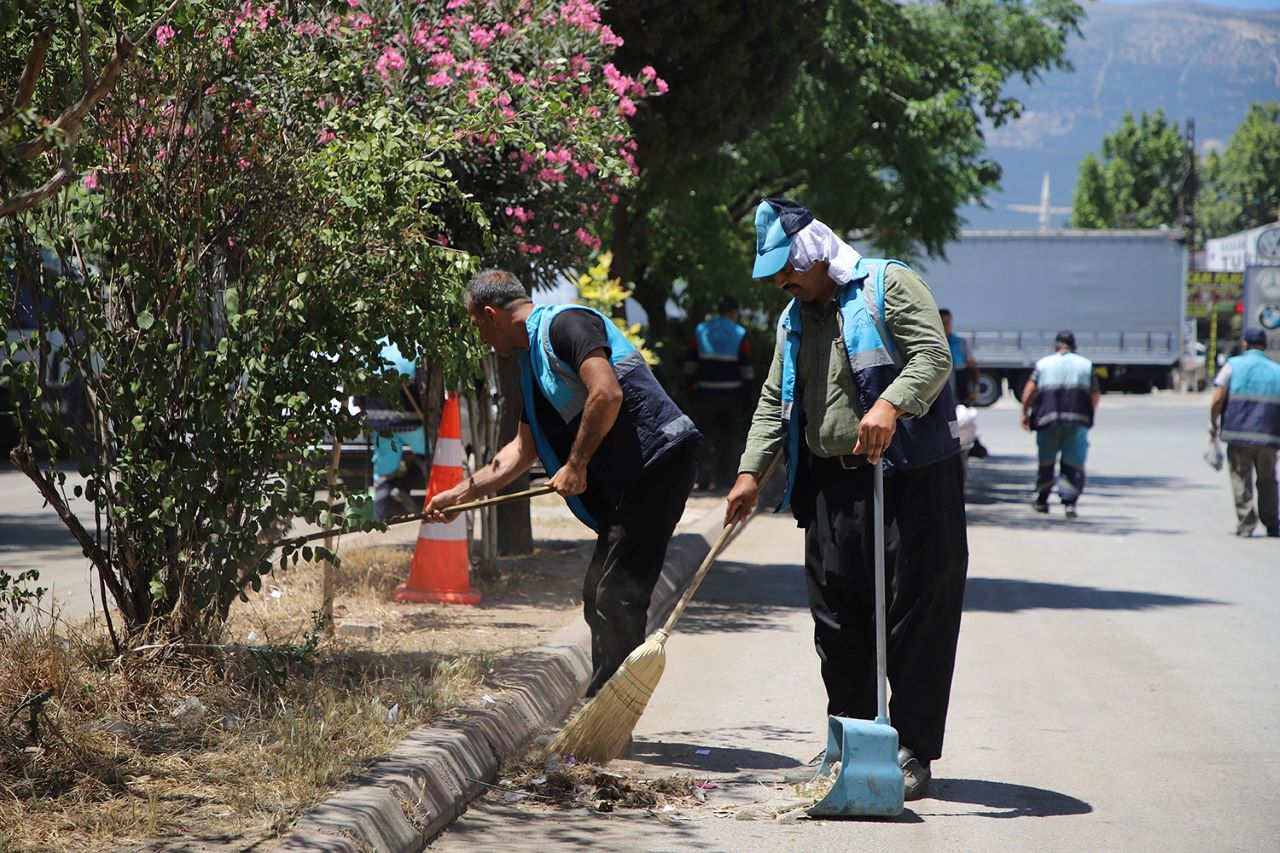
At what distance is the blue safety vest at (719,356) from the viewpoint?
15.6 metres

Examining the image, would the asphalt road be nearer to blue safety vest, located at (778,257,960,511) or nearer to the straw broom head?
the straw broom head

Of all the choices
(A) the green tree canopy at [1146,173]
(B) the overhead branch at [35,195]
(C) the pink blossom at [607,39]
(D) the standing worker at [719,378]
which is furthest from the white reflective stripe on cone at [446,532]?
(A) the green tree canopy at [1146,173]

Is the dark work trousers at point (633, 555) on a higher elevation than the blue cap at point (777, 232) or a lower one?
lower

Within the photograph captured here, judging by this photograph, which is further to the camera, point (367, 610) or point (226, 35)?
point (367, 610)

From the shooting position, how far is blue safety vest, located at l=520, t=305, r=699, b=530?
567 centimetres

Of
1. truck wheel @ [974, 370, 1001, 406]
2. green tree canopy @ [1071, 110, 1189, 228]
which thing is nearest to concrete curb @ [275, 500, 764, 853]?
truck wheel @ [974, 370, 1001, 406]

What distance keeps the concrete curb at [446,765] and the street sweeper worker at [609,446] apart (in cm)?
44

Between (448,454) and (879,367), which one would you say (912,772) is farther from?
(448,454)

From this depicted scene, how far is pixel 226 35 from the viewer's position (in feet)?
18.8

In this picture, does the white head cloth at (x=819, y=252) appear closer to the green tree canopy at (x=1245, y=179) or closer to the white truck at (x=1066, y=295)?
the white truck at (x=1066, y=295)

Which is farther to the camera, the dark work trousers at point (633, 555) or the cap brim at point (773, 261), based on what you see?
the dark work trousers at point (633, 555)

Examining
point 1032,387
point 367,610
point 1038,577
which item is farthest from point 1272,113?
point 367,610

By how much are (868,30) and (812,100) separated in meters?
0.90

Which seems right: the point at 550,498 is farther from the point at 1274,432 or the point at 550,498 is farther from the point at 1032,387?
the point at 1274,432
